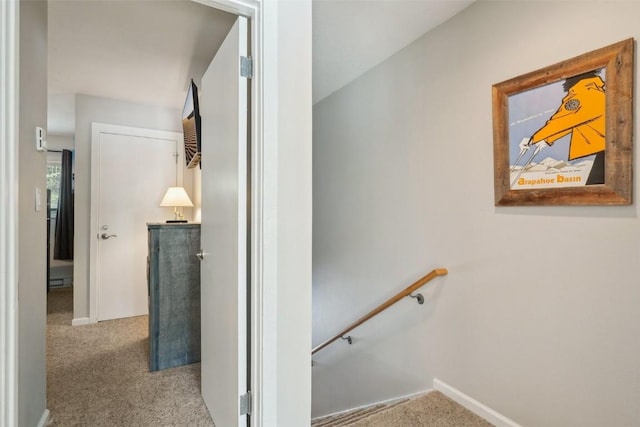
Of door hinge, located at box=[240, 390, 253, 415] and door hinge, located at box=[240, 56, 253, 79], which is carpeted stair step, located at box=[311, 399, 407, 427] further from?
door hinge, located at box=[240, 56, 253, 79]

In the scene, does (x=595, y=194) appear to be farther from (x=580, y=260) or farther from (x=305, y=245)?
(x=305, y=245)

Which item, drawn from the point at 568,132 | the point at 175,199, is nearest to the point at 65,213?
the point at 175,199

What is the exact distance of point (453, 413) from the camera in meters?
1.87

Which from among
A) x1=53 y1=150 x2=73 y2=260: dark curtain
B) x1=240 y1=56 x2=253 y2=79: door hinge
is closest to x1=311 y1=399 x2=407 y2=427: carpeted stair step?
x1=240 y1=56 x2=253 y2=79: door hinge

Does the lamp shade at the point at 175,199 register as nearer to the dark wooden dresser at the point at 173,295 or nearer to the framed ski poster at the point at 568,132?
the dark wooden dresser at the point at 173,295

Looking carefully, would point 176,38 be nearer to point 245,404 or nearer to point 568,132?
point 245,404

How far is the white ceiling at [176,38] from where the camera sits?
1.97m

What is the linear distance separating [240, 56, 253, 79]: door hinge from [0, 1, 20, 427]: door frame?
0.74 metres

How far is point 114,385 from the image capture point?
2.12 m

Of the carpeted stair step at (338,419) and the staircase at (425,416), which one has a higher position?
the staircase at (425,416)

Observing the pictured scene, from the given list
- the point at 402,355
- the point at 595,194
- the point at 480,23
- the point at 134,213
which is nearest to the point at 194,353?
the point at 402,355

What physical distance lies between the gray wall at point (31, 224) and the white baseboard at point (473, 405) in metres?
2.16
